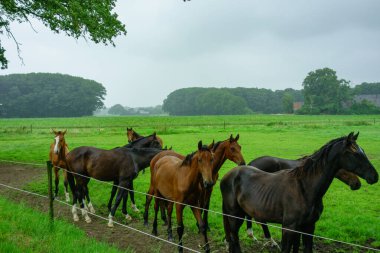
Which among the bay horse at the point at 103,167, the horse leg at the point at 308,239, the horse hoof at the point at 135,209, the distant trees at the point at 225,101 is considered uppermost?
the distant trees at the point at 225,101

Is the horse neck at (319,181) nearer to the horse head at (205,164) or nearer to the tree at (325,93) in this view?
the horse head at (205,164)

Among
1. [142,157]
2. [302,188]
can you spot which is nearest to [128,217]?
[142,157]

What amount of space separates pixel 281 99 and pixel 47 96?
291 ft

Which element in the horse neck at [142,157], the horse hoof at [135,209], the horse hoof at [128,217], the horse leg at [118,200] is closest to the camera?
the horse leg at [118,200]

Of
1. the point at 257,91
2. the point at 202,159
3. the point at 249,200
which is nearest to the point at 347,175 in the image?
the point at 249,200

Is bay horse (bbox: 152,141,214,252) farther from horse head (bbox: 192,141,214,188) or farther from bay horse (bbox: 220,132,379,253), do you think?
bay horse (bbox: 220,132,379,253)

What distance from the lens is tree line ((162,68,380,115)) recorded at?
91.9 metres

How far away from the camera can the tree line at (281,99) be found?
3617 inches

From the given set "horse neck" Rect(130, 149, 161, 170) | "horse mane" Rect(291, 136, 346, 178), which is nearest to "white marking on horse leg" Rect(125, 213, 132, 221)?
"horse neck" Rect(130, 149, 161, 170)

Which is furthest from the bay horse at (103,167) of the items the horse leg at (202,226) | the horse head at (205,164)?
the horse head at (205,164)

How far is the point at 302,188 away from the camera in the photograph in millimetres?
4789

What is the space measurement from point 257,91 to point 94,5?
137 metres

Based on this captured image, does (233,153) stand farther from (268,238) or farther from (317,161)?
(317,161)

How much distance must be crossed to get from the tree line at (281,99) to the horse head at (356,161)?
93.4m
